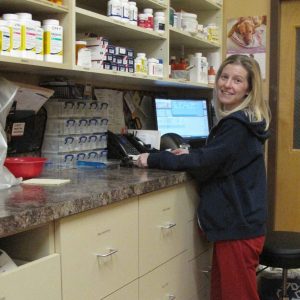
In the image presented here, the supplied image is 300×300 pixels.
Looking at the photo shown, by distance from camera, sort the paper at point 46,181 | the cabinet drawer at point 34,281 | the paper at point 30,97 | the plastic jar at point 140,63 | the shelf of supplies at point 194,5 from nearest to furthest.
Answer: the cabinet drawer at point 34,281, the paper at point 46,181, the paper at point 30,97, the plastic jar at point 140,63, the shelf of supplies at point 194,5

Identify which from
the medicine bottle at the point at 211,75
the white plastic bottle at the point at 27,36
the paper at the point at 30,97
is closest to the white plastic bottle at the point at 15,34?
the white plastic bottle at the point at 27,36

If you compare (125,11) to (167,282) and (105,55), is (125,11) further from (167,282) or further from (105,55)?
(167,282)

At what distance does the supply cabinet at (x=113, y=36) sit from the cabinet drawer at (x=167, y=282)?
0.84 meters

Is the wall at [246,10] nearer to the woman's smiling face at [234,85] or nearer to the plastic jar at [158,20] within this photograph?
the plastic jar at [158,20]

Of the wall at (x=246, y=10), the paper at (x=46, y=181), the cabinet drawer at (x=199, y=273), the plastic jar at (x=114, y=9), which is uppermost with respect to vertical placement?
the wall at (x=246, y=10)

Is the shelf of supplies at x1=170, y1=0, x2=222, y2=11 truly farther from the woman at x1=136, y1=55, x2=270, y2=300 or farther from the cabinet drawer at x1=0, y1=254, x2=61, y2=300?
the cabinet drawer at x1=0, y1=254, x2=61, y2=300

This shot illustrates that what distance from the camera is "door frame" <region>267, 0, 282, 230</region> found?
9.71ft

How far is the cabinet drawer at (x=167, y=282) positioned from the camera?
1790 millimetres

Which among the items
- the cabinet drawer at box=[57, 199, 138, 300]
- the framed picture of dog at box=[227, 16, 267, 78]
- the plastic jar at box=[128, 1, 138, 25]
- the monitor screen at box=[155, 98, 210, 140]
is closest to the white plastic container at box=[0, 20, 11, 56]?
the cabinet drawer at box=[57, 199, 138, 300]

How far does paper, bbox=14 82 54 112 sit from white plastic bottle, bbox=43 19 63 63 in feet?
0.63

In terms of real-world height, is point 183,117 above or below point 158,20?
below

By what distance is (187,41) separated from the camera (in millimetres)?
2898

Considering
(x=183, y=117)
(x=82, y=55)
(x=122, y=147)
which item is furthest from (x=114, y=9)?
(x=183, y=117)

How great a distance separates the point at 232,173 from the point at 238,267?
1.26ft
